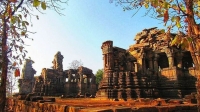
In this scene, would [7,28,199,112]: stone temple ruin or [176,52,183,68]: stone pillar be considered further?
[176,52,183,68]: stone pillar

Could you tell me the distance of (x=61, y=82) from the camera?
1348 inches

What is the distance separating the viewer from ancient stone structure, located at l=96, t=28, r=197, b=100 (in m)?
14.4

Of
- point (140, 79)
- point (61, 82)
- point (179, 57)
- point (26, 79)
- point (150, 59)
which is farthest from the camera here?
point (26, 79)

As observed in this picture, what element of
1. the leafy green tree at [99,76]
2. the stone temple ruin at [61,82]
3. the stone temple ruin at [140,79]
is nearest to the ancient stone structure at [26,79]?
the stone temple ruin at [61,82]

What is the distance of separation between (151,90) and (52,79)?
74.1 ft

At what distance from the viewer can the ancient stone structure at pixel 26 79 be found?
38219 mm

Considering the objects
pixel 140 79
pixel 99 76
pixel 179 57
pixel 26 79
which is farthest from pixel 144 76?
pixel 99 76

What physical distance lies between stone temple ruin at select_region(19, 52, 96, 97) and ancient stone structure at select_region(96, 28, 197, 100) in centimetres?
1482

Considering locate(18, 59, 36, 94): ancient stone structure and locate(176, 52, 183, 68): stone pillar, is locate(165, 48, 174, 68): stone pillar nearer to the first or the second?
locate(176, 52, 183, 68): stone pillar

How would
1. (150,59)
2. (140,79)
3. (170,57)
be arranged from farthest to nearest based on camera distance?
(150,59), (170,57), (140,79)

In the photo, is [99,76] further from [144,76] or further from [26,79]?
[144,76]

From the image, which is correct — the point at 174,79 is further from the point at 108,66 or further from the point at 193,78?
the point at 108,66

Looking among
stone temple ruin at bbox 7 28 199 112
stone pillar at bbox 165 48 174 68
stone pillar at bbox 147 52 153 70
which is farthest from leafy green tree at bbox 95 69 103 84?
stone pillar at bbox 165 48 174 68

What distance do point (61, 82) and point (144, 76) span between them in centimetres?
2228
